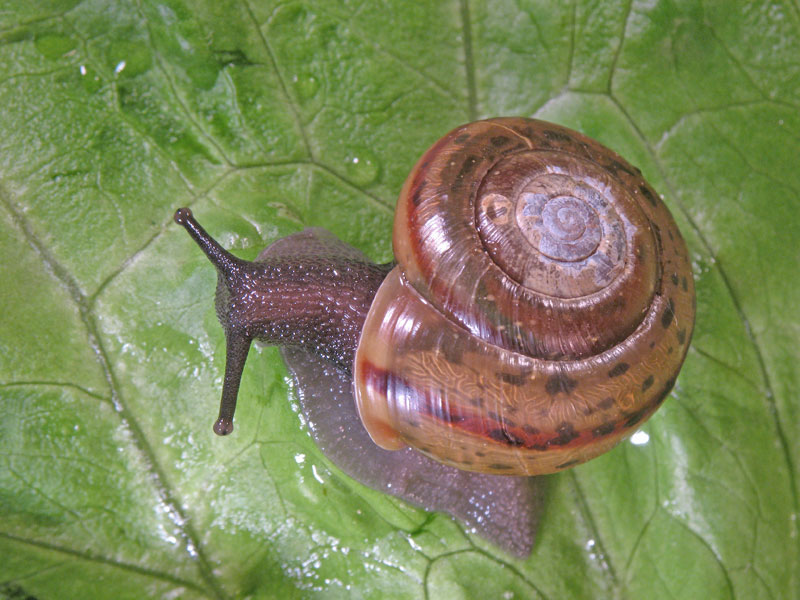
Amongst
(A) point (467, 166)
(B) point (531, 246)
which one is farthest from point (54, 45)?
(B) point (531, 246)

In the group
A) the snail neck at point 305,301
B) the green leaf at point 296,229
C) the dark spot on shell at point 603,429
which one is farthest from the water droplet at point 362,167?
the dark spot on shell at point 603,429

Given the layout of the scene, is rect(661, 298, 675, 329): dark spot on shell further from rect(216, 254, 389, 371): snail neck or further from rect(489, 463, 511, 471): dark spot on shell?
rect(216, 254, 389, 371): snail neck

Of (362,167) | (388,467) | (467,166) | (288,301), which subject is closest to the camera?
(467,166)

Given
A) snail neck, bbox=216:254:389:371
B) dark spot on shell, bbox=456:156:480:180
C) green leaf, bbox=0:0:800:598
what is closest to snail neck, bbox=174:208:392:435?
snail neck, bbox=216:254:389:371

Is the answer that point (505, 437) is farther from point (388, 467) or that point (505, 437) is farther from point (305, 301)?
point (305, 301)

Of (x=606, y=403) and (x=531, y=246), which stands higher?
(x=531, y=246)

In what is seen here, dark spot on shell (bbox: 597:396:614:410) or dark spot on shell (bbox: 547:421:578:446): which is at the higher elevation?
dark spot on shell (bbox: 597:396:614:410)
